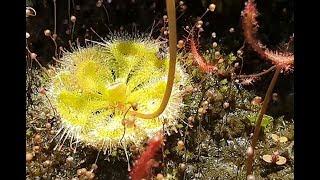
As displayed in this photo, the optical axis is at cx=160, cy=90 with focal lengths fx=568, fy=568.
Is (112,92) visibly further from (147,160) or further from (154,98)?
(147,160)

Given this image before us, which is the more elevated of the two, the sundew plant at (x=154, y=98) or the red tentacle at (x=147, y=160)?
the sundew plant at (x=154, y=98)

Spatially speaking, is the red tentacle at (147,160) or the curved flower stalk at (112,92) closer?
the red tentacle at (147,160)

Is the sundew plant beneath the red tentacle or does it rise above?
above

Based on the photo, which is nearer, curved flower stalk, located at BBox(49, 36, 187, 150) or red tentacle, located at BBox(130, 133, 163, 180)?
red tentacle, located at BBox(130, 133, 163, 180)

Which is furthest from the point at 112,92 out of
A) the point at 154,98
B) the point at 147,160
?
the point at 147,160

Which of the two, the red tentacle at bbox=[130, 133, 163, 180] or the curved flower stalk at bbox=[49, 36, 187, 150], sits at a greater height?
the curved flower stalk at bbox=[49, 36, 187, 150]
